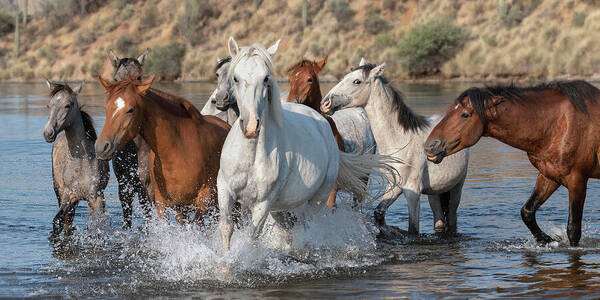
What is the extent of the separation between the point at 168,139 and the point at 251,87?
1258 millimetres

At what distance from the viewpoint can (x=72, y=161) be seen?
8.30 m

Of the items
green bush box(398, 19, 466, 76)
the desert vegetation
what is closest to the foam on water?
the desert vegetation

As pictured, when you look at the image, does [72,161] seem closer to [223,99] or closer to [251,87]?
[223,99]

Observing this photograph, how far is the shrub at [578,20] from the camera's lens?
37.2m

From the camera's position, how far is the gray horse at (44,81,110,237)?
27.1ft

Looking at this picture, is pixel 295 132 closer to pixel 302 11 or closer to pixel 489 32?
pixel 489 32

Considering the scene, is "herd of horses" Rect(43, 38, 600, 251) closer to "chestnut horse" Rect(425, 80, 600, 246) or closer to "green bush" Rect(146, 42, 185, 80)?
"chestnut horse" Rect(425, 80, 600, 246)

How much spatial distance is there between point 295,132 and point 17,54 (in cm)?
5688

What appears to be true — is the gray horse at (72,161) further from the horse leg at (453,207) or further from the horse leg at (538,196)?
the horse leg at (538,196)

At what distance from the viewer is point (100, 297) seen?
631cm

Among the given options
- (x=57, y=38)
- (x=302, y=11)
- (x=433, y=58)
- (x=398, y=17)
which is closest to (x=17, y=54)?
(x=57, y=38)

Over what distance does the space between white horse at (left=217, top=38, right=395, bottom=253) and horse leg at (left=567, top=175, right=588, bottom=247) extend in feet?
7.37

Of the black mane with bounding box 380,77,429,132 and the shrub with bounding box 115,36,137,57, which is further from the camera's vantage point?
the shrub with bounding box 115,36,137,57

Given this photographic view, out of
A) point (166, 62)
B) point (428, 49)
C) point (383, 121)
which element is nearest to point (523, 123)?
point (383, 121)
